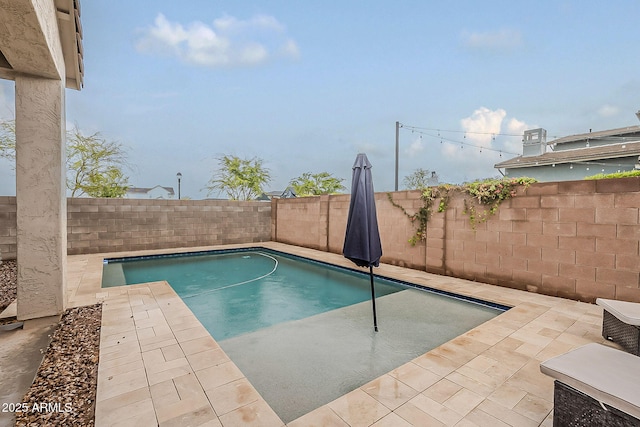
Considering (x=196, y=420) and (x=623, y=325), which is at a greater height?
(x=623, y=325)

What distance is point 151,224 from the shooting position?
29.6 ft

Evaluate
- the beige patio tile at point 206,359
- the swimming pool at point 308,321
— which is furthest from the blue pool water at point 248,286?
the beige patio tile at point 206,359

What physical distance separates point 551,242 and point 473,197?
1.41 meters

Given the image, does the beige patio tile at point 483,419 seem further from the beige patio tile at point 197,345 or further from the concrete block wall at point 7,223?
the concrete block wall at point 7,223

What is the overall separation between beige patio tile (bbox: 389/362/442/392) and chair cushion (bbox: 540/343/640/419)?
0.85 metres

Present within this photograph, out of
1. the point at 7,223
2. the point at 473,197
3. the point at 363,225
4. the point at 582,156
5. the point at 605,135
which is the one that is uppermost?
the point at 605,135

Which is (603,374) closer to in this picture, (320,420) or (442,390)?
(442,390)

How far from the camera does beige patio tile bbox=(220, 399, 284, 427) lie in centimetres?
173

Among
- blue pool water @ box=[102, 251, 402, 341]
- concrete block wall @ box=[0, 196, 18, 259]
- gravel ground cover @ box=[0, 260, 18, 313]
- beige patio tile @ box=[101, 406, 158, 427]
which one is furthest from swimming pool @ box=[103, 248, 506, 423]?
concrete block wall @ box=[0, 196, 18, 259]

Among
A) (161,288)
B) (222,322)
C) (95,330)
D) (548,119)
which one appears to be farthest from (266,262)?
(548,119)

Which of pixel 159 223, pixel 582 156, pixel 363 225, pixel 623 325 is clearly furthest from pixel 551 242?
pixel 159 223

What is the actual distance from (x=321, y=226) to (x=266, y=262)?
82.9 inches

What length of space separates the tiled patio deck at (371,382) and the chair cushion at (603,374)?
1.52ft

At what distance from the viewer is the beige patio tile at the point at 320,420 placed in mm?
1737
